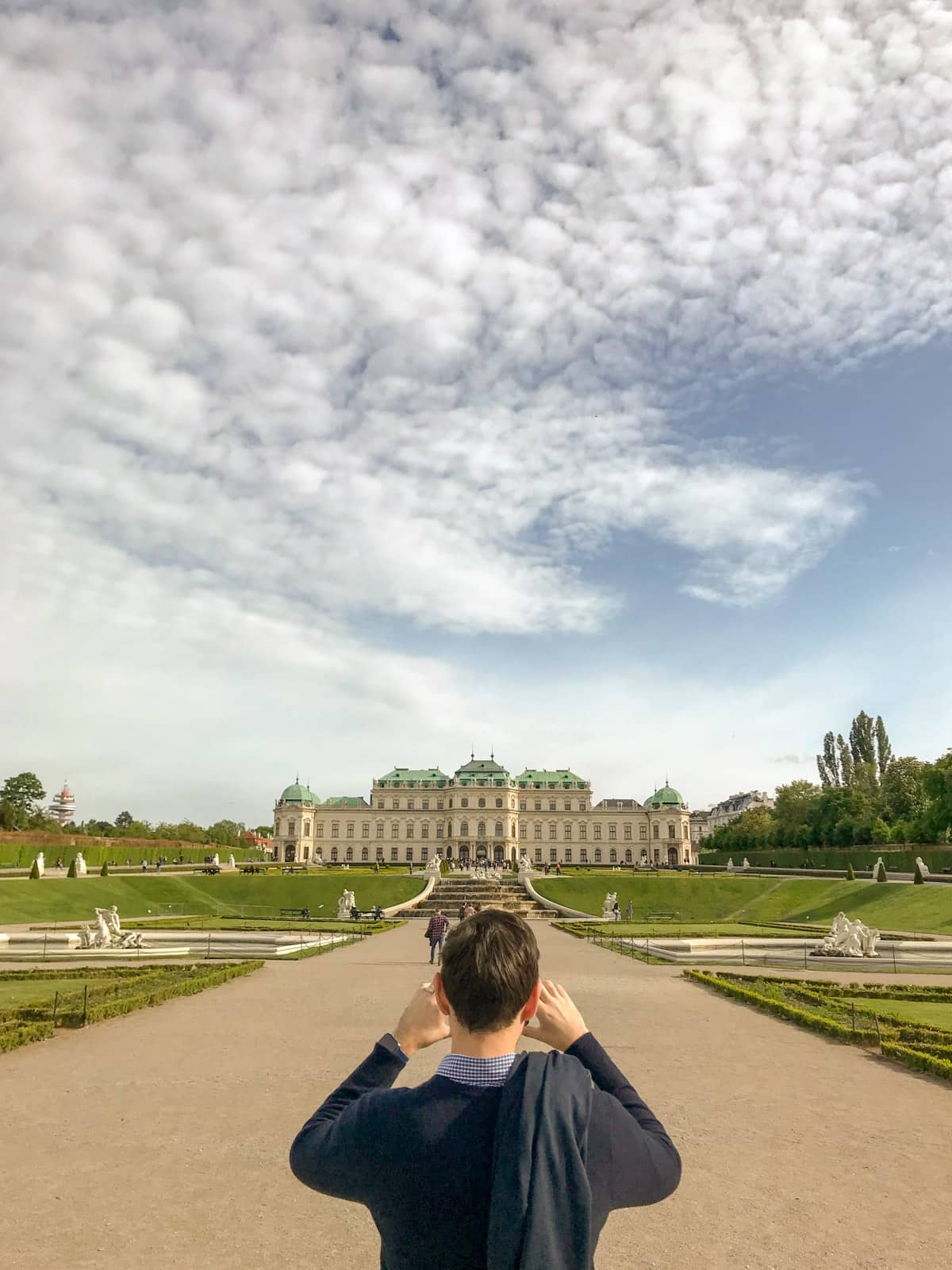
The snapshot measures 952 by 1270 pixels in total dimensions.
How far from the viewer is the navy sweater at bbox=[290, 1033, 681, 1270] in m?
2.59

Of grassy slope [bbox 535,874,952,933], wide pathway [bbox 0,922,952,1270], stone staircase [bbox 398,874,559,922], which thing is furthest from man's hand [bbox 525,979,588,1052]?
stone staircase [bbox 398,874,559,922]

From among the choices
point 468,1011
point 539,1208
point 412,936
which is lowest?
point 412,936

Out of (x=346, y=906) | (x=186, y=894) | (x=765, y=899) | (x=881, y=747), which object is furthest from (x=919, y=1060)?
(x=881, y=747)

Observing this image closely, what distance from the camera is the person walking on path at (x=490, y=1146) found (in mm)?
2498

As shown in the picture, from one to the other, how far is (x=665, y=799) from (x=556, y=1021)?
143m

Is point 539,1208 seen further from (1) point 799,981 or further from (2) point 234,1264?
(1) point 799,981

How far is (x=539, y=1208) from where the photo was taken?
2.47 metres

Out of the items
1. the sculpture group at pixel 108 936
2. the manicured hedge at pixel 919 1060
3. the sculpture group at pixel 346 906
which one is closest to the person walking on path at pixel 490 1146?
the manicured hedge at pixel 919 1060

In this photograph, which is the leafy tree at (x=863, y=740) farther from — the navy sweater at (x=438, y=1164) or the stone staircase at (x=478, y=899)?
the navy sweater at (x=438, y=1164)

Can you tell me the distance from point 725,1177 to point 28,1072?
8.80 m

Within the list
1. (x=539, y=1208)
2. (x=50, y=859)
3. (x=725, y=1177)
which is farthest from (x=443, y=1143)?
(x=50, y=859)

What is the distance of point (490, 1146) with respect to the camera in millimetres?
2609

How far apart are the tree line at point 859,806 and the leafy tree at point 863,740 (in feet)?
0.31

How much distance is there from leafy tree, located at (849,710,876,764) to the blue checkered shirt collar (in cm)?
11791
